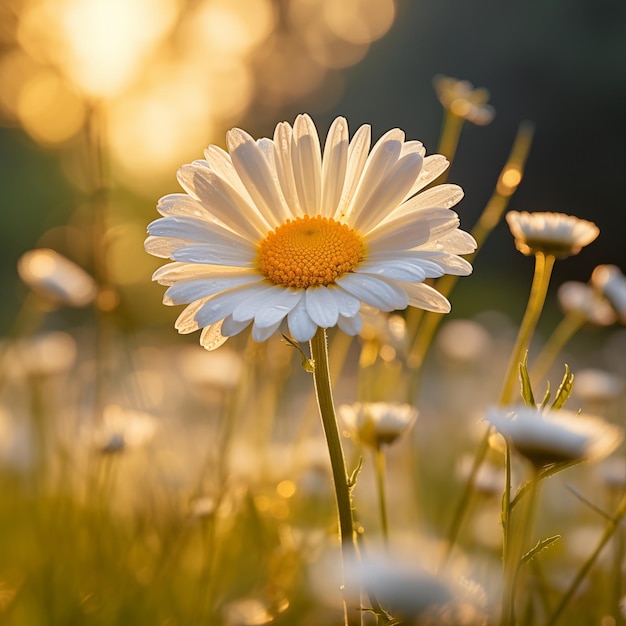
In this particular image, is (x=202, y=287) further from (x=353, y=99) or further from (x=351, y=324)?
(x=353, y=99)

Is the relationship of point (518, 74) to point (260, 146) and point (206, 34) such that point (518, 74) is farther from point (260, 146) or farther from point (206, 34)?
point (260, 146)

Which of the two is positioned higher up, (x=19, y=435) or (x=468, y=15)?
(x=468, y=15)

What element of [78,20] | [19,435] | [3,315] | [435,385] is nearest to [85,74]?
[78,20]

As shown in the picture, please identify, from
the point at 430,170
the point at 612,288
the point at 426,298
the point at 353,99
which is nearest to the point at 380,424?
the point at 426,298

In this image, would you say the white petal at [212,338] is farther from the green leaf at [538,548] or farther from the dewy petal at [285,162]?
the green leaf at [538,548]

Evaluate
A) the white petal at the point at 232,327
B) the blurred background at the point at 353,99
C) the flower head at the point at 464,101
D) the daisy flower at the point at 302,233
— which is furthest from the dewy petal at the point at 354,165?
the blurred background at the point at 353,99

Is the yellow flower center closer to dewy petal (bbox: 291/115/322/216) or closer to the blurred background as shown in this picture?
dewy petal (bbox: 291/115/322/216)
